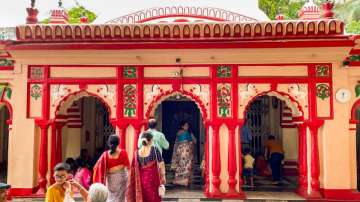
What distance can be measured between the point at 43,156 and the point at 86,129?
3.07 metres

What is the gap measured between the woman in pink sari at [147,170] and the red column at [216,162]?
253 cm

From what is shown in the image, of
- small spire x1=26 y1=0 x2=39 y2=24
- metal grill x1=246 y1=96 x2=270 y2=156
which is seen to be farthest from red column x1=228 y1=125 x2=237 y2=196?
small spire x1=26 y1=0 x2=39 y2=24

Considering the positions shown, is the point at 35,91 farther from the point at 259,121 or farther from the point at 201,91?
the point at 259,121

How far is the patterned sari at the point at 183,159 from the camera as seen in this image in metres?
8.89

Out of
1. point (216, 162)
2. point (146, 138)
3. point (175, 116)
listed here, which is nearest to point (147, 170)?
point (146, 138)

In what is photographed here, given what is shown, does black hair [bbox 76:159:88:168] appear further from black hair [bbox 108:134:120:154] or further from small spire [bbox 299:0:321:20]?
small spire [bbox 299:0:321:20]

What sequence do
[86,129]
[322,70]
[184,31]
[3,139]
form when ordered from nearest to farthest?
[184,31] < [322,70] < [86,129] < [3,139]

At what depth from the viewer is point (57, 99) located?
835 centimetres

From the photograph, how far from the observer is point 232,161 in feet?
26.4

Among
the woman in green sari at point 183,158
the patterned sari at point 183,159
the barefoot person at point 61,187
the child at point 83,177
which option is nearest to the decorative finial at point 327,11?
the woman in green sari at point 183,158

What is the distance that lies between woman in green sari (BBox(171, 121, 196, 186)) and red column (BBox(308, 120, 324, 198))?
102 inches

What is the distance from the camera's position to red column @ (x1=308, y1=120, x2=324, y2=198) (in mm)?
7949

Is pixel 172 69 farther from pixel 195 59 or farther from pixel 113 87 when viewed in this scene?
pixel 113 87

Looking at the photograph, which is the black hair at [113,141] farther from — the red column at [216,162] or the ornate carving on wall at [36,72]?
the ornate carving on wall at [36,72]
